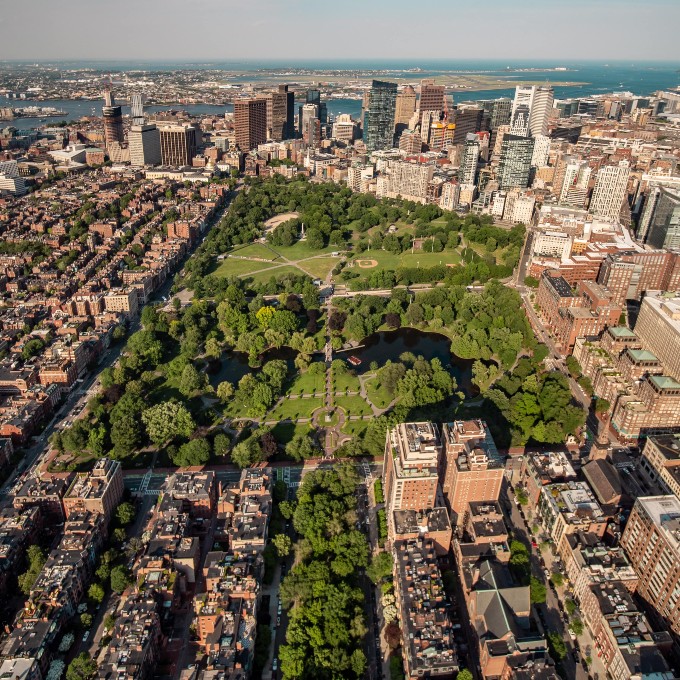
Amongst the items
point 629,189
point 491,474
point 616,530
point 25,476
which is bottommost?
point 25,476

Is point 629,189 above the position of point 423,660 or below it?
above

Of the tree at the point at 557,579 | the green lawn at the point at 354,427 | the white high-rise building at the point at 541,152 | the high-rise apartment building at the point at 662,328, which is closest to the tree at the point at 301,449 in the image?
the green lawn at the point at 354,427

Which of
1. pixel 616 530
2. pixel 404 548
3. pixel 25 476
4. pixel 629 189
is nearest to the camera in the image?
pixel 404 548

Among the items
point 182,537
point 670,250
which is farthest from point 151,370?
point 670,250

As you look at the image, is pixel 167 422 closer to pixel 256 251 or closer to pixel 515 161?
pixel 256 251

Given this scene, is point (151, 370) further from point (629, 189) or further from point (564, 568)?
point (629, 189)

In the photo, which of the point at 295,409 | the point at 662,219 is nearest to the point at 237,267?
the point at 295,409

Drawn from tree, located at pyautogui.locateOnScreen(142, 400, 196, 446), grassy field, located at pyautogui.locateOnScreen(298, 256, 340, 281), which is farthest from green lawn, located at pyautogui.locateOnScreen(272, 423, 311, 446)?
grassy field, located at pyautogui.locateOnScreen(298, 256, 340, 281)

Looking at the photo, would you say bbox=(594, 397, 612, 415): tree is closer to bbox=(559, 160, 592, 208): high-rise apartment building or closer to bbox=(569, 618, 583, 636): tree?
bbox=(569, 618, 583, 636): tree
